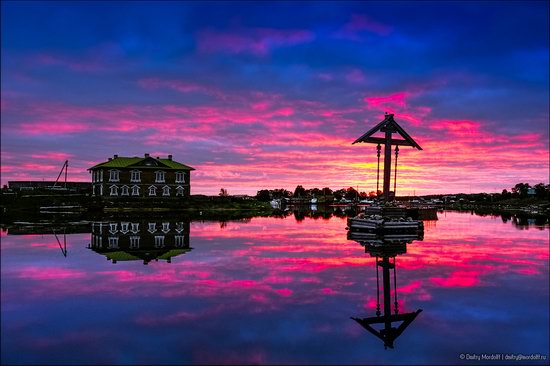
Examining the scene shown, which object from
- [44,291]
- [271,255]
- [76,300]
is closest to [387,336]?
[76,300]

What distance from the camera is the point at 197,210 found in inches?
3066

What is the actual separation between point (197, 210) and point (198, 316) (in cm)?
6648

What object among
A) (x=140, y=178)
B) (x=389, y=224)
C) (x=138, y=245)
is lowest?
(x=138, y=245)

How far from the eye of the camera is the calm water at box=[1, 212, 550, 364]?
32.8 feet

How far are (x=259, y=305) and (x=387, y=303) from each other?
4.06 metres

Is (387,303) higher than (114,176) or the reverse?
the reverse

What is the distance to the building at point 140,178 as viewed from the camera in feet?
271

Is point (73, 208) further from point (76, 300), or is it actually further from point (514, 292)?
point (514, 292)

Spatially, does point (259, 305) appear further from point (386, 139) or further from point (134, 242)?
point (386, 139)

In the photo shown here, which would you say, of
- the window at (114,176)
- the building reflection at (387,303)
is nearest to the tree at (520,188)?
the window at (114,176)

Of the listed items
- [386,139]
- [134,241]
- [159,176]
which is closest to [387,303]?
[134,241]

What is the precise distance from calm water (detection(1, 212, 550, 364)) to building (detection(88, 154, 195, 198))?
59.3 metres

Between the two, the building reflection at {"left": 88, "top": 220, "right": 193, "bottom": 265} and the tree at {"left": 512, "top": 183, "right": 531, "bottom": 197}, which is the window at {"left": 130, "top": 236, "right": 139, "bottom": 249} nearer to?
the building reflection at {"left": 88, "top": 220, "right": 193, "bottom": 265}

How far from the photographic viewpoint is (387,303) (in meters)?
14.2
